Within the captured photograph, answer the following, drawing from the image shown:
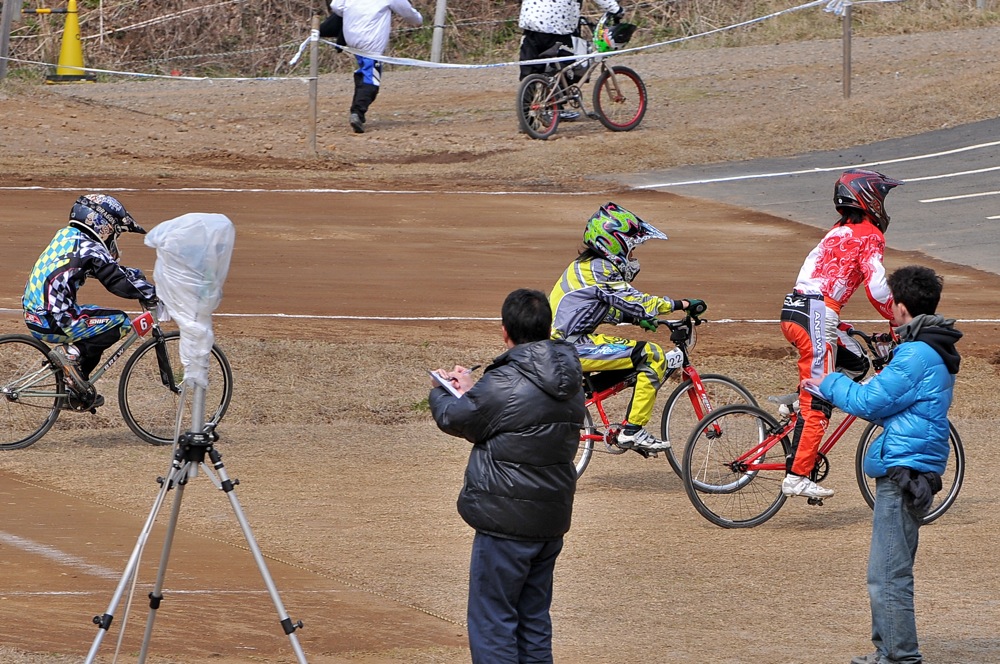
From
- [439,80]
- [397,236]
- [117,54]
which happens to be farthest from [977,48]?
[117,54]

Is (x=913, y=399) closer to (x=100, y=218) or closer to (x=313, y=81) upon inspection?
(x=100, y=218)

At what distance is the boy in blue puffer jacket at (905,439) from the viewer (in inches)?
244

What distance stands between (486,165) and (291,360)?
382 inches

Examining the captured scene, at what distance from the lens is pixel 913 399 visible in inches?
245

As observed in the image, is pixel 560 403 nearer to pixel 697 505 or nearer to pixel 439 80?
pixel 697 505

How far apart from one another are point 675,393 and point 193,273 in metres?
4.92

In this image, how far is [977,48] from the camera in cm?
2839

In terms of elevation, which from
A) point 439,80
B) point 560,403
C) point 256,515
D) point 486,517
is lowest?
point 256,515

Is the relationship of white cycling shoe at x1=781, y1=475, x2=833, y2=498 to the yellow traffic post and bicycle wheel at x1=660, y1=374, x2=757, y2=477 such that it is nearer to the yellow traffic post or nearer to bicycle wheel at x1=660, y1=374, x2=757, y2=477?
bicycle wheel at x1=660, y1=374, x2=757, y2=477

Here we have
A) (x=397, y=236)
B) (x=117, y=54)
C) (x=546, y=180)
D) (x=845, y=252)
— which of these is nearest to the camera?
(x=845, y=252)

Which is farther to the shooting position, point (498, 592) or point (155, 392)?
point (155, 392)

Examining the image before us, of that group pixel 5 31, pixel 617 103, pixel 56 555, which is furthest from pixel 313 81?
pixel 56 555

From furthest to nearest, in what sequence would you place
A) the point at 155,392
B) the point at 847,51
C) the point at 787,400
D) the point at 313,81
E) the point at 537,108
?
the point at 847,51, the point at 537,108, the point at 313,81, the point at 155,392, the point at 787,400

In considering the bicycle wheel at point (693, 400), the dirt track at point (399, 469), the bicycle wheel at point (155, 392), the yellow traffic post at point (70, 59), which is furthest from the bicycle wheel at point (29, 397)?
the yellow traffic post at point (70, 59)
